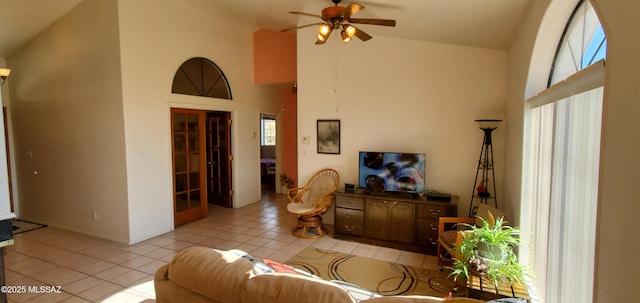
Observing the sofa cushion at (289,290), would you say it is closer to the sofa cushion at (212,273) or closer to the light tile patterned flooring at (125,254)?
the sofa cushion at (212,273)

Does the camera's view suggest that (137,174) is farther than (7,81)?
No

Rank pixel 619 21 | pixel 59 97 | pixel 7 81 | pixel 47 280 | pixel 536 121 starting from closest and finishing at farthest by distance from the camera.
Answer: pixel 619 21, pixel 536 121, pixel 47 280, pixel 59 97, pixel 7 81

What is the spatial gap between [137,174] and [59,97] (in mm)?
1888

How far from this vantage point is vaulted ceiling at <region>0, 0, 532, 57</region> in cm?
296

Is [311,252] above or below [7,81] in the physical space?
below

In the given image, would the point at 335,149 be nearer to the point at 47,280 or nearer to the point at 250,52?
the point at 250,52

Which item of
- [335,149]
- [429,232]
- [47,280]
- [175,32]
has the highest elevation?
[175,32]

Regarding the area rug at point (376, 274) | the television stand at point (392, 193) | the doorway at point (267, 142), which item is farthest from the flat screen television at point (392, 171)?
the doorway at point (267, 142)

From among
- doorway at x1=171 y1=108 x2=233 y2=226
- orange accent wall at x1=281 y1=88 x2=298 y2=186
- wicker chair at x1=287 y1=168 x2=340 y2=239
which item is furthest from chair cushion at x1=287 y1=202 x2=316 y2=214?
orange accent wall at x1=281 y1=88 x2=298 y2=186

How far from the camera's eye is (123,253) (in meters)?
4.06

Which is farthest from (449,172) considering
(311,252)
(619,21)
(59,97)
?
(59,97)

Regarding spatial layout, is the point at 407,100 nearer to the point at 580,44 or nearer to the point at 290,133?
the point at 580,44

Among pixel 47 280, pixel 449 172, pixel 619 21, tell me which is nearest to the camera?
pixel 619 21

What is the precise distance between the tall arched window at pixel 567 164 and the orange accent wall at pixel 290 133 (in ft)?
17.3
